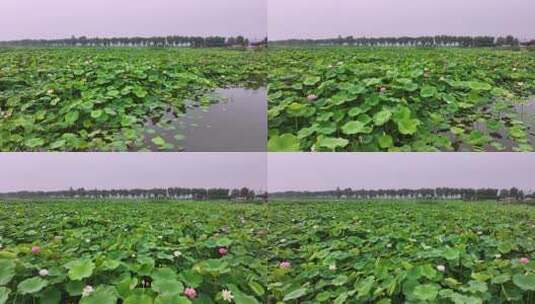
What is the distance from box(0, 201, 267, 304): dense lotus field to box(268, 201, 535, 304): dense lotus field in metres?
0.16

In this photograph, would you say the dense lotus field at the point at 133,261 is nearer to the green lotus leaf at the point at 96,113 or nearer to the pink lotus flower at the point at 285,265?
the pink lotus flower at the point at 285,265

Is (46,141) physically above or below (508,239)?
above

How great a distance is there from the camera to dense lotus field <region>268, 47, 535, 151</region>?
7.23ft

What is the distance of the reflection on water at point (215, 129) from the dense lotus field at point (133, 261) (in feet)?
1.26

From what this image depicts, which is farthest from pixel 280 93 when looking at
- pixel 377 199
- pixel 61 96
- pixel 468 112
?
pixel 377 199

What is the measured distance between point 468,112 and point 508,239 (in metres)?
0.64

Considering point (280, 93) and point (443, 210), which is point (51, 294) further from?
point (443, 210)

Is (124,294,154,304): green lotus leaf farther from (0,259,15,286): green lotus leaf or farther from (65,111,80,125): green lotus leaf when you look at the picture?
(65,111,80,125): green lotus leaf

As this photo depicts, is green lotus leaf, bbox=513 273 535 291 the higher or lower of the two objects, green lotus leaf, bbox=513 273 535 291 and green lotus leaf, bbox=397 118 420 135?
the lower

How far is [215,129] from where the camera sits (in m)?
2.56

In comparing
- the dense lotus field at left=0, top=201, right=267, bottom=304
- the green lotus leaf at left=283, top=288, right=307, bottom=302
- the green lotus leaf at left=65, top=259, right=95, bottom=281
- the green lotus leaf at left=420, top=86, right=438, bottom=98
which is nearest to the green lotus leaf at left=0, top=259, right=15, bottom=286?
the dense lotus field at left=0, top=201, right=267, bottom=304

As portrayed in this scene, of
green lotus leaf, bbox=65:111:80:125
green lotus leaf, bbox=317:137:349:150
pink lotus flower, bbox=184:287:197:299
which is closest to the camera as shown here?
pink lotus flower, bbox=184:287:197:299

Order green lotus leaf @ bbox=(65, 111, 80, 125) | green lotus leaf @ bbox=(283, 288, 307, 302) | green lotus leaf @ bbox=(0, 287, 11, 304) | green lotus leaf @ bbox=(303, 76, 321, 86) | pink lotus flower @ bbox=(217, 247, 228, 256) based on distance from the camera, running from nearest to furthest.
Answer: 1. green lotus leaf @ bbox=(0, 287, 11, 304)
2. green lotus leaf @ bbox=(283, 288, 307, 302)
3. pink lotus flower @ bbox=(217, 247, 228, 256)
4. green lotus leaf @ bbox=(65, 111, 80, 125)
5. green lotus leaf @ bbox=(303, 76, 321, 86)

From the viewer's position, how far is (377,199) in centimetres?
352
